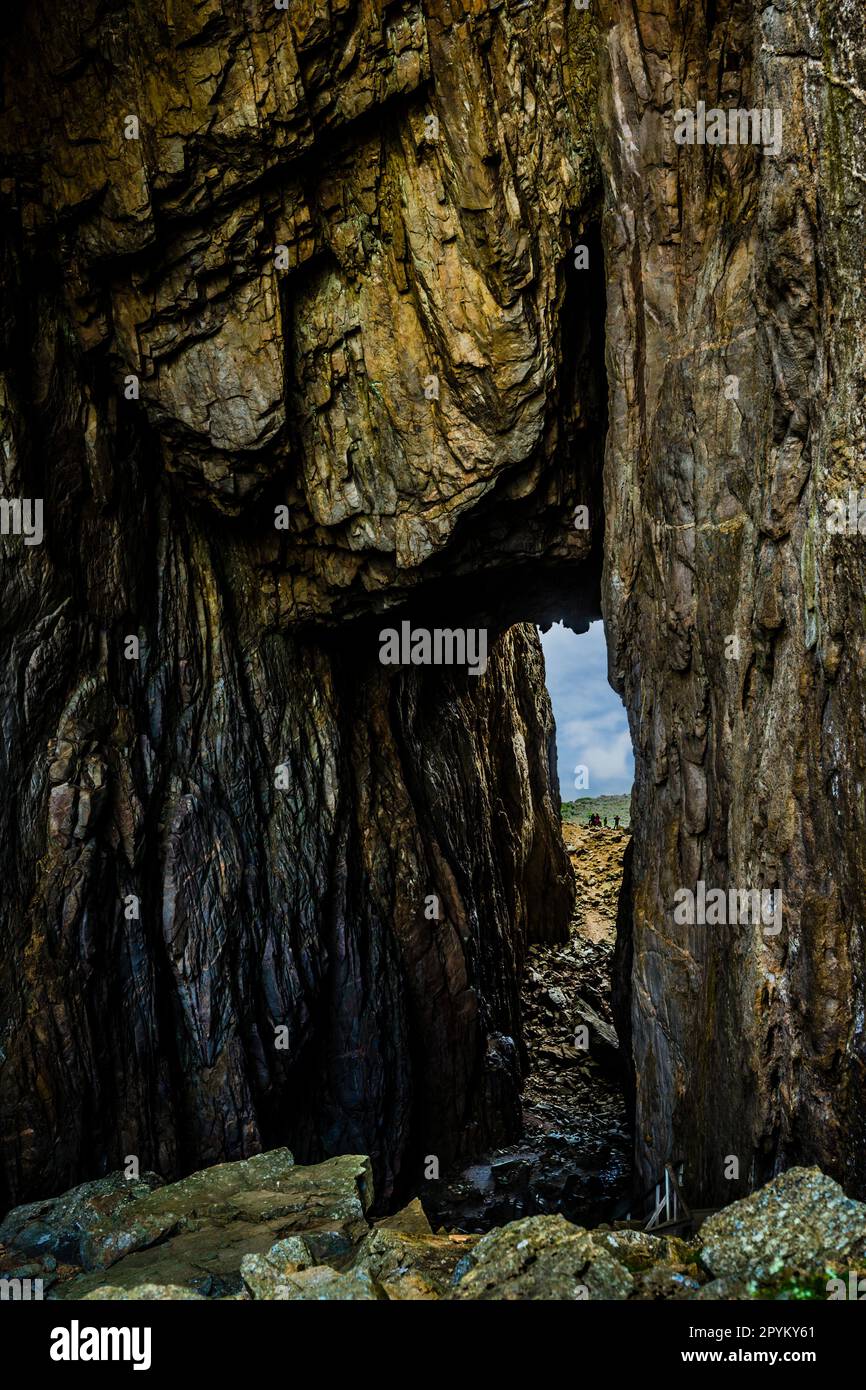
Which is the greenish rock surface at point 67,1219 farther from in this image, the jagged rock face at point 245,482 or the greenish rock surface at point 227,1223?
the jagged rock face at point 245,482

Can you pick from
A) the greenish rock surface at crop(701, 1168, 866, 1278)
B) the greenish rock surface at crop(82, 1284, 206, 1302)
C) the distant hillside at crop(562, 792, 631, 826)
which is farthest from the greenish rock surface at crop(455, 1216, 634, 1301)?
the distant hillside at crop(562, 792, 631, 826)

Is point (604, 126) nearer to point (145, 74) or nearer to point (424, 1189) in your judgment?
point (145, 74)

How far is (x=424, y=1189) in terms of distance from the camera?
1867 centimetres

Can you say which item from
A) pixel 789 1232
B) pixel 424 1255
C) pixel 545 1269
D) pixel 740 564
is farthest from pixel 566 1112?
pixel 545 1269

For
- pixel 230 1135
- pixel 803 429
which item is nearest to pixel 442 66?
pixel 803 429

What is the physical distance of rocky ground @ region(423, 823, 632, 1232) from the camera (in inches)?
698

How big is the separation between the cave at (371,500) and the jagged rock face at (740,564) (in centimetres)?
6

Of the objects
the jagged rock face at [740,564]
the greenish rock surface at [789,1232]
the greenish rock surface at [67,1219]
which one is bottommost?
the greenish rock surface at [67,1219]

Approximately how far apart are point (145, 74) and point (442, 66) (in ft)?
13.0

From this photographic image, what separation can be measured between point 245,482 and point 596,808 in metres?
37.7

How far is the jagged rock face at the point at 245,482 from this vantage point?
1267 centimetres

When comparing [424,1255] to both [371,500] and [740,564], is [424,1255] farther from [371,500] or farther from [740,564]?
[371,500]

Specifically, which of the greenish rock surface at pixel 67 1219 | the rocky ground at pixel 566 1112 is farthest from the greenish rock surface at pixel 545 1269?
the rocky ground at pixel 566 1112

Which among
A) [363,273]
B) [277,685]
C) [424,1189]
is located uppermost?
[363,273]
